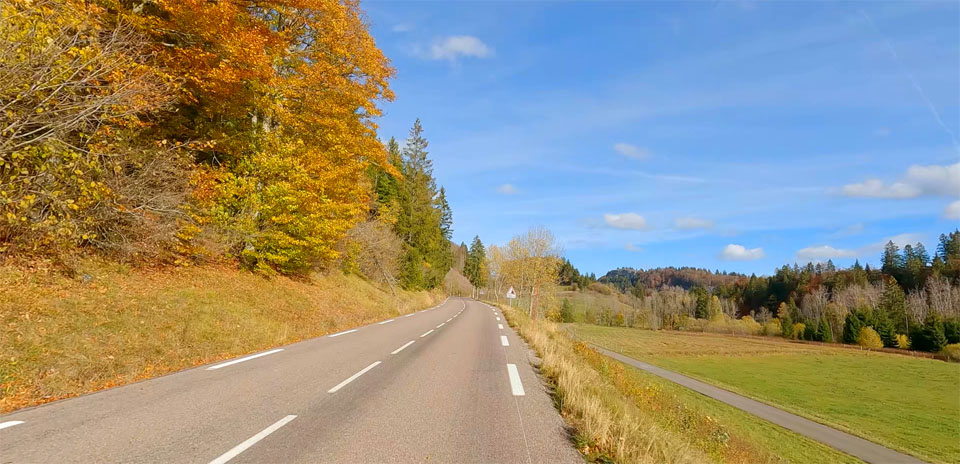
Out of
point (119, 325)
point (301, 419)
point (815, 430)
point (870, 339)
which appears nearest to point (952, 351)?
point (870, 339)

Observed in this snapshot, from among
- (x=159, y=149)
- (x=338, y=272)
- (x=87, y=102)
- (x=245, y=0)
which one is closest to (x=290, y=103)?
(x=245, y=0)

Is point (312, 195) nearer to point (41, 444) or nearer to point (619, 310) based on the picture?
point (41, 444)

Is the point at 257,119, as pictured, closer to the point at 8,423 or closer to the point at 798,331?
the point at 8,423

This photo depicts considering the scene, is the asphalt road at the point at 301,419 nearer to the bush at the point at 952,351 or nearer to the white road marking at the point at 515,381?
the white road marking at the point at 515,381

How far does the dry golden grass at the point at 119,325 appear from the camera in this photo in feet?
20.9

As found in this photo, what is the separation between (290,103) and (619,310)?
475 feet

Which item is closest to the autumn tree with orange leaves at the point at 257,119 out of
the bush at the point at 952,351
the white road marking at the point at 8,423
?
the white road marking at the point at 8,423

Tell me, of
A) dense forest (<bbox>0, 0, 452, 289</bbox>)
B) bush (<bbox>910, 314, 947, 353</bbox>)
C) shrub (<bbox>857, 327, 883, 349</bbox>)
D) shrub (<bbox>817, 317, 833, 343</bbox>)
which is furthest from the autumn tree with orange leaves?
shrub (<bbox>817, 317, 833, 343</bbox>)

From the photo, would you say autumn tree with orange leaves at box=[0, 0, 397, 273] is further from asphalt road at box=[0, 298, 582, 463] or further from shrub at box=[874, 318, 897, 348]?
shrub at box=[874, 318, 897, 348]

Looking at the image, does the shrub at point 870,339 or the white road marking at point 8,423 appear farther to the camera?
the shrub at point 870,339

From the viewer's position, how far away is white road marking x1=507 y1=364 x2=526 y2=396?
23.5 feet

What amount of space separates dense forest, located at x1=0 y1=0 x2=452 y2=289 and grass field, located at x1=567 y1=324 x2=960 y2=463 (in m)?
17.3

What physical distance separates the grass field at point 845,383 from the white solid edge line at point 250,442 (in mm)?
22032

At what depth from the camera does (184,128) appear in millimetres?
14531
